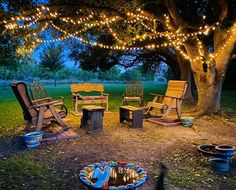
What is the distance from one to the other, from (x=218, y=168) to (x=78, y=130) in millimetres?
3267

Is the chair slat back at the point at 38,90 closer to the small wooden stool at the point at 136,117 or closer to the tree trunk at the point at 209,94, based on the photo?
the small wooden stool at the point at 136,117

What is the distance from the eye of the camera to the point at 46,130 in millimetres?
5574

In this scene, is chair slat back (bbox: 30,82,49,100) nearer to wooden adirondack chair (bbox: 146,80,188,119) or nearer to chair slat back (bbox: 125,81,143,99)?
wooden adirondack chair (bbox: 146,80,188,119)

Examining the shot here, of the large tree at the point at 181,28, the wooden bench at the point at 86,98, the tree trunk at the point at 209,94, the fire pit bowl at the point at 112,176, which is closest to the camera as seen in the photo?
the fire pit bowl at the point at 112,176

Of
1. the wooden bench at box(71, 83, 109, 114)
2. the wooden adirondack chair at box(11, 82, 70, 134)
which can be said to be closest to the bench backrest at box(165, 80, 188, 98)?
the wooden bench at box(71, 83, 109, 114)

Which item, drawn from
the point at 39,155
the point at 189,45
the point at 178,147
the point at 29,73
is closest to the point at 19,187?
the point at 39,155

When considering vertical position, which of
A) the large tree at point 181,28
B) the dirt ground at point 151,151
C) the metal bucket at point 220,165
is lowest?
the dirt ground at point 151,151

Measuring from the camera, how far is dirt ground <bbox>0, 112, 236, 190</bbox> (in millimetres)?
3162

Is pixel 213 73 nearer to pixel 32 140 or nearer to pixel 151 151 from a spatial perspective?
pixel 151 151

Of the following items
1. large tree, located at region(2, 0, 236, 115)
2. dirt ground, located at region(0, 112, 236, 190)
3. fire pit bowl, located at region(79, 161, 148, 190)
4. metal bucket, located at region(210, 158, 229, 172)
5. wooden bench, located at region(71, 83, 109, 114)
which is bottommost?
dirt ground, located at region(0, 112, 236, 190)

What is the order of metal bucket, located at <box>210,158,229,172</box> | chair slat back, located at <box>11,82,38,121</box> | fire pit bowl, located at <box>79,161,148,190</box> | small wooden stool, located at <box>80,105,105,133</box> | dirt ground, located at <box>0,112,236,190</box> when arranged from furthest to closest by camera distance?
small wooden stool, located at <box>80,105,105,133</box>
chair slat back, located at <box>11,82,38,121</box>
metal bucket, located at <box>210,158,229,172</box>
dirt ground, located at <box>0,112,236,190</box>
fire pit bowl, located at <box>79,161,148,190</box>

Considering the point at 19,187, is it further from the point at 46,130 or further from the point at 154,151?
the point at 46,130

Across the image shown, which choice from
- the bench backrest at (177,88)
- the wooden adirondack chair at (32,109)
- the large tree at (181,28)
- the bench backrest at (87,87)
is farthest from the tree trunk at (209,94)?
the wooden adirondack chair at (32,109)

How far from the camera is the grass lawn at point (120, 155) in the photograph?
3.04 metres
